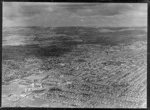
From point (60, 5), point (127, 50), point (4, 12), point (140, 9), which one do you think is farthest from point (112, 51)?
point (4, 12)

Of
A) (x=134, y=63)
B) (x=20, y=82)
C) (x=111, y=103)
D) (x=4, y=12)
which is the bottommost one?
(x=111, y=103)

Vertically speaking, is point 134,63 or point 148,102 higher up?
point 134,63

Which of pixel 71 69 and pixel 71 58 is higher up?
pixel 71 58

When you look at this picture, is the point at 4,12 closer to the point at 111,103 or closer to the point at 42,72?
the point at 42,72
